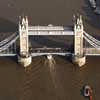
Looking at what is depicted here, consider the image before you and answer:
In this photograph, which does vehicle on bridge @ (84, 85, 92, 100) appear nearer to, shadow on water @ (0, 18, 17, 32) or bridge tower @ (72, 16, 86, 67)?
bridge tower @ (72, 16, 86, 67)

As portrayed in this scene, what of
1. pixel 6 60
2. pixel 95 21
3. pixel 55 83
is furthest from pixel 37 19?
pixel 55 83

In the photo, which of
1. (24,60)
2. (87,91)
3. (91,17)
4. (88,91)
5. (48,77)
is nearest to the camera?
(88,91)

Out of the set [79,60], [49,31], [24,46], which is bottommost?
[79,60]

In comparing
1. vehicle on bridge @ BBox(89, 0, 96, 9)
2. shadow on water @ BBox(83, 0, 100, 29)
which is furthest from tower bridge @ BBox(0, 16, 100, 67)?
vehicle on bridge @ BBox(89, 0, 96, 9)

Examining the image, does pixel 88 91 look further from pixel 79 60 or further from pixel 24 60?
pixel 24 60

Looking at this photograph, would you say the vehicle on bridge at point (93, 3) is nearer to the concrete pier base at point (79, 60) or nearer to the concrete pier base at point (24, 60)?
the concrete pier base at point (79, 60)

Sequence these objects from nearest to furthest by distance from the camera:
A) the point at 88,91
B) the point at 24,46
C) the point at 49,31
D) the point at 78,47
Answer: the point at 88,91 < the point at 49,31 < the point at 24,46 < the point at 78,47

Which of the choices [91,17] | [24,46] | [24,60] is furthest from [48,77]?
[91,17]
